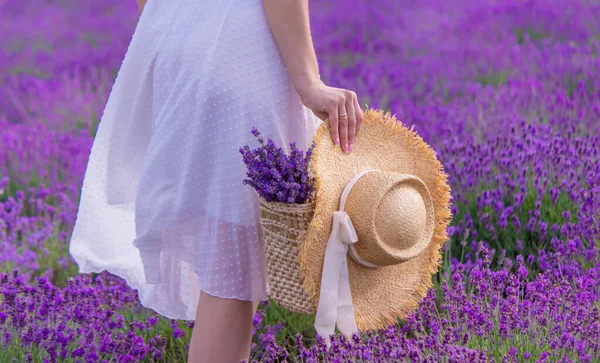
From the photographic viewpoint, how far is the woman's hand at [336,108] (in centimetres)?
219

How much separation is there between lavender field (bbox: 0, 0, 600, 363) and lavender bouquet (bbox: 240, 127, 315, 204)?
0.43 meters

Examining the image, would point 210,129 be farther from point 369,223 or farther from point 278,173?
point 369,223

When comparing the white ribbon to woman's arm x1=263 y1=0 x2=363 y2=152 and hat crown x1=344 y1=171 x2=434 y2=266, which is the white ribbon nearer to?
hat crown x1=344 y1=171 x2=434 y2=266

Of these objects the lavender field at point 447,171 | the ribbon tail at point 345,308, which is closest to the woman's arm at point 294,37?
the ribbon tail at point 345,308

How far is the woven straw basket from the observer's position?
84.3 inches

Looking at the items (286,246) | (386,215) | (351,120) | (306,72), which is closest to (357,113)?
(351,120)

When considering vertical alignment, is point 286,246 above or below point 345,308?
above

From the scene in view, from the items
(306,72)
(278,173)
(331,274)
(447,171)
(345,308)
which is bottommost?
(447,171)

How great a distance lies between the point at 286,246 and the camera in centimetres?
219

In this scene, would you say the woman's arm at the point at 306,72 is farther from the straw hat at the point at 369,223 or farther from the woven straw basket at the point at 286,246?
the woven straw basket at the point at 286,246

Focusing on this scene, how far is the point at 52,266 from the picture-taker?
4102 mm

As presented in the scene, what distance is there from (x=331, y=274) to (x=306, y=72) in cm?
53

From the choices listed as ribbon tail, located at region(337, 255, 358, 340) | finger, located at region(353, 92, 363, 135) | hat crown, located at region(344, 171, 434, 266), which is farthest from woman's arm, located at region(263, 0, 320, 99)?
ribbon tail, located at region(337, 255, 358, 340)

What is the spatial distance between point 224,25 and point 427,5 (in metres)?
6.66
